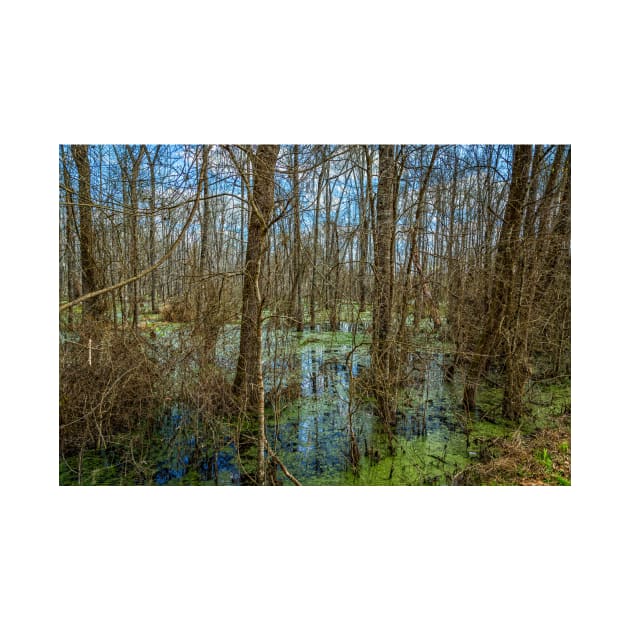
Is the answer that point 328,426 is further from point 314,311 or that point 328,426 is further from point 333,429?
point 314,311

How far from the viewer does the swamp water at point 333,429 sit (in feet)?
7.14

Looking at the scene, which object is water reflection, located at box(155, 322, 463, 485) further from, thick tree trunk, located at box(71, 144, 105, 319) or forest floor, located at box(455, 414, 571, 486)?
thick tree trunk, located at box(71, 144, 105, 319)

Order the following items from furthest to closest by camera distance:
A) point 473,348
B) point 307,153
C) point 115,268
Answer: point 473,348 < point 115,268 < point 307,153

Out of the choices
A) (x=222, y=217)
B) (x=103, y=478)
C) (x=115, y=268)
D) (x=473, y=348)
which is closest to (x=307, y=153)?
(x=222, y=217)

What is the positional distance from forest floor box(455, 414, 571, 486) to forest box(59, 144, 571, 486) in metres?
0.01

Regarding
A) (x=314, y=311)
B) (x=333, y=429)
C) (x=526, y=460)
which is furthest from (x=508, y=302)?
(x=333, y=429)

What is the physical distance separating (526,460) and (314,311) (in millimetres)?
1877

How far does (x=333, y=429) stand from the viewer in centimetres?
249

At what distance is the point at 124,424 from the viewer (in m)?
2.36

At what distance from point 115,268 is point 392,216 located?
2.10m

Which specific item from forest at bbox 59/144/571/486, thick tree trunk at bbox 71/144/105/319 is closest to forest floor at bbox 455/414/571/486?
forest at bbox 59/144/571/486

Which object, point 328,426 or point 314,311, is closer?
point 328,426

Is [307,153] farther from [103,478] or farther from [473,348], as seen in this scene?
[103,478]

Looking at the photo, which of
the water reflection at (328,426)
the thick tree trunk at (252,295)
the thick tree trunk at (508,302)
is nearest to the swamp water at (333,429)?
the water reflection at (328,426)
